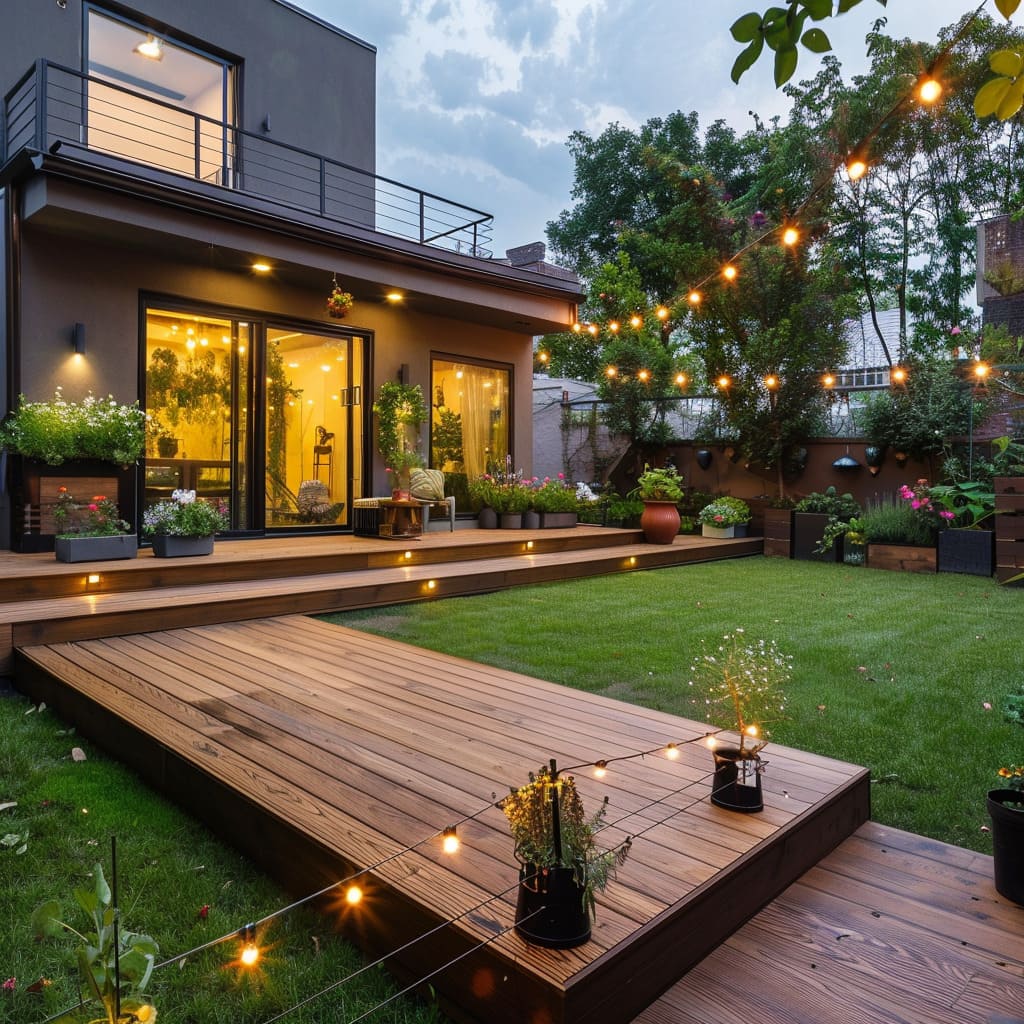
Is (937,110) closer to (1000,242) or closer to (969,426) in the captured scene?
(1000,242)

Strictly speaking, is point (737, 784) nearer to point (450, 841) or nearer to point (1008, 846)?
point (1008, 846)

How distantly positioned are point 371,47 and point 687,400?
670 cm

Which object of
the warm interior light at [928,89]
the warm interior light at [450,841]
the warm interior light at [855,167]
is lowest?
the warm interior light at [450,841]

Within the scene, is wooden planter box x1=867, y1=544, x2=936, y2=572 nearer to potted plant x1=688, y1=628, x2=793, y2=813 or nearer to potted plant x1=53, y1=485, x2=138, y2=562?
potted plant x1=688, y1=628, x2=793, y2=813

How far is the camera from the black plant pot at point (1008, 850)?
6.47 ft

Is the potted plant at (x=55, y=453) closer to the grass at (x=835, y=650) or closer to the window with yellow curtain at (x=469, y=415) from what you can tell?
the grass at (x=835, y=650)

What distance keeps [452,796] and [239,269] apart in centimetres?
679

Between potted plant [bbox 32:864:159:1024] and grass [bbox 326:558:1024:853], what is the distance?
88.6 inches

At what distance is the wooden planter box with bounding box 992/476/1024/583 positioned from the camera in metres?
7.61

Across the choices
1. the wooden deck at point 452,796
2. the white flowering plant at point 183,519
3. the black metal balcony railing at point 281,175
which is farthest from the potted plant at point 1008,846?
the black metal balcony railing at point 281,175

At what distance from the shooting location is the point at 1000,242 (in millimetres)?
11227

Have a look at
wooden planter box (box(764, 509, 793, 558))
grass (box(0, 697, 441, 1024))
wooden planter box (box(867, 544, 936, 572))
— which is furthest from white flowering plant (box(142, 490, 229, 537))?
wooden planter box (box(867, 544, 936, 572))

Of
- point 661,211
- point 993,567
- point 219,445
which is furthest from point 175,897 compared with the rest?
point 661,211

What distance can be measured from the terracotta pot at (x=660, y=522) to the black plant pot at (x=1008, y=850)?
7.29 metres
